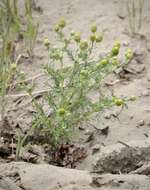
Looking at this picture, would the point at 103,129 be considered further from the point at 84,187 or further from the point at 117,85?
the point at 84,187

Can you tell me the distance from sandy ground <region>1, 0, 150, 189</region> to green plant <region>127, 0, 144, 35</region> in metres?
0.05

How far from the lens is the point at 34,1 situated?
470 centimetres

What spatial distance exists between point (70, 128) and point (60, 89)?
0.23m

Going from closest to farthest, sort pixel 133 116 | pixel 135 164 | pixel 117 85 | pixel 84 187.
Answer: pixel 84 187, pixel 135 164, pixel 133 116, pixel 117 85

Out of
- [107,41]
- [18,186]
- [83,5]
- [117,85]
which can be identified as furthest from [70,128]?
[83,5]

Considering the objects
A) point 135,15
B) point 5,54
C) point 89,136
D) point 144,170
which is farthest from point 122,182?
point 135,15

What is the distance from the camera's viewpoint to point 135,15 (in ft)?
14.7

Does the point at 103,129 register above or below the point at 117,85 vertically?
below

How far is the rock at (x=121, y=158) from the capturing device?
2.70 m

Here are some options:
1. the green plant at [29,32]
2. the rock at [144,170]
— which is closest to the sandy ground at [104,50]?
the green plant at [29,32]

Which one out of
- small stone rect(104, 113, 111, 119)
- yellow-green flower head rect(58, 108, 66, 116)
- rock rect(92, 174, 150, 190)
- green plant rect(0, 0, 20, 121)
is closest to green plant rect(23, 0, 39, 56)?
green plant rect(0, 0, 20, 121)

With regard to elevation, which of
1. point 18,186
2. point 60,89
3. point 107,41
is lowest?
point 18,186

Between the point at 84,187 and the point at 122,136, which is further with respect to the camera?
the point at 122,136

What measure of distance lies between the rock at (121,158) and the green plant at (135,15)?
1.67 meters
